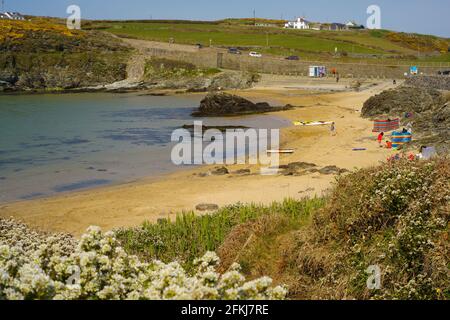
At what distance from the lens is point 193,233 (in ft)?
35.4

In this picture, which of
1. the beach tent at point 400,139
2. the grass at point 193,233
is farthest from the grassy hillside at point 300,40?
the grass at point 193,233

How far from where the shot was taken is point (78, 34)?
7975cm

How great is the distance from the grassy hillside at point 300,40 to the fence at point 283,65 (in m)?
9.08

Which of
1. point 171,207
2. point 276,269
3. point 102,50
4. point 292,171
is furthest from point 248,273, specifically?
point 102,50

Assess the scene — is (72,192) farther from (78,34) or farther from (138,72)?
(78,34)

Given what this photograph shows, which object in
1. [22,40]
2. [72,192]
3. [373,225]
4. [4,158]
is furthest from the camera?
[22,40]

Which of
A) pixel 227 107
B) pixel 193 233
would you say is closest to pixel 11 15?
pixel 227 107

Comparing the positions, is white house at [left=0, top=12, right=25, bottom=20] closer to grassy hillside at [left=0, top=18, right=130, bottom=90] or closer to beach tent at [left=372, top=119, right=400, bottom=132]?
grassy hillside at [left=0, top=18, right=130, bottom=90]

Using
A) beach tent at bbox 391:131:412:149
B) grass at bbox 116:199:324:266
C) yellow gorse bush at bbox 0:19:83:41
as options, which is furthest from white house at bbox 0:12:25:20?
grass at bbox 116:199:324:266

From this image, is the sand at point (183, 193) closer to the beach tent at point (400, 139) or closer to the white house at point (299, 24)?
the beach tent at point (400, 139)

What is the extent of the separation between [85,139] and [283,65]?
139 ft

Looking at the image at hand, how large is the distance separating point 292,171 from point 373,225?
12.4 metres

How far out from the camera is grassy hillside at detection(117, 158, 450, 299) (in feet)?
22.0

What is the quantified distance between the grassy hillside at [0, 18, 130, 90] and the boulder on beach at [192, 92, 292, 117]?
30.5 metres
